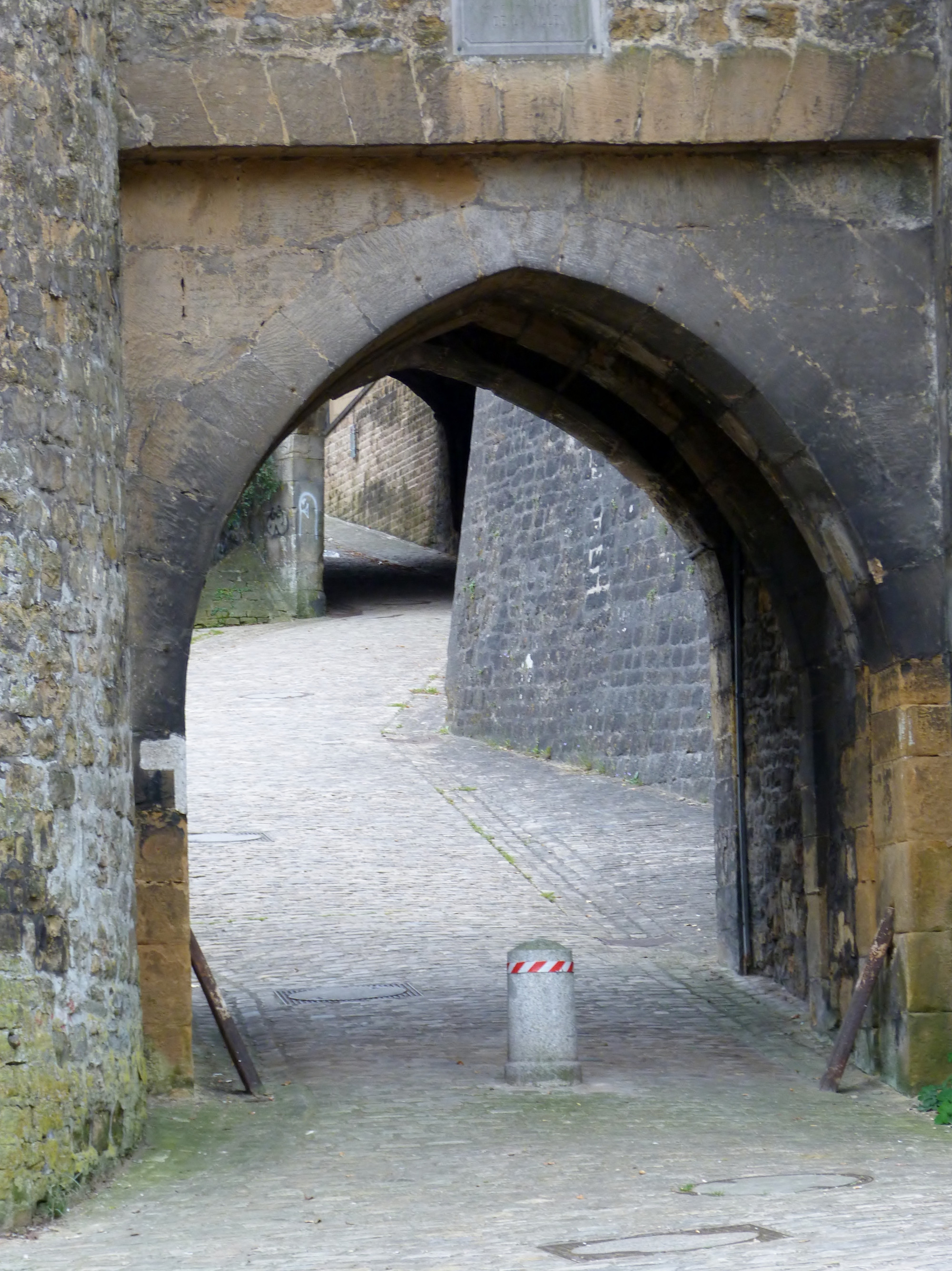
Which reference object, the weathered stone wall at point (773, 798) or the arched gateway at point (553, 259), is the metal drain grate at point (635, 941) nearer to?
the weathered stone wall at point (773, 798)

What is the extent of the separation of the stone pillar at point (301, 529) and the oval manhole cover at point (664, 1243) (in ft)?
64.2

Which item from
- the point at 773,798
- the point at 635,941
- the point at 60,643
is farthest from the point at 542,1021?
the point at 635,941

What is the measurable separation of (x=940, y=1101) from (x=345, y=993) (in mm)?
3232

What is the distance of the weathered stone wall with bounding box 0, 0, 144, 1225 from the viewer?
17.0 ft

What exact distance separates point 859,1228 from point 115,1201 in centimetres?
214

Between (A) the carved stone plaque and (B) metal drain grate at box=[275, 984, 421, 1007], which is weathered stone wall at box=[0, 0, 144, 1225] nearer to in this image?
(A) the carved stone plaque

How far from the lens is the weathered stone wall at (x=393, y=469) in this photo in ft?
93.7

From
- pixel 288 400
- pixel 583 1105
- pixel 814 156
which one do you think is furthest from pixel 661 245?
pixel 583 1105

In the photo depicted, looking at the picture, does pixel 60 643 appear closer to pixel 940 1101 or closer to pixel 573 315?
pixel 573 315

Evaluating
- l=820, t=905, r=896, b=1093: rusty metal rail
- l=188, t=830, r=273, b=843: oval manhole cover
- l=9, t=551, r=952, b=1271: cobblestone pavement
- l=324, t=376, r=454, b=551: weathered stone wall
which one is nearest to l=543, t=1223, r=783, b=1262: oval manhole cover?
l=9, t=551, r=952, b=1271: cobblestone pavement

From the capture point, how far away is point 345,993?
8695mm

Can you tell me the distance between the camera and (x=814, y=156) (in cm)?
683

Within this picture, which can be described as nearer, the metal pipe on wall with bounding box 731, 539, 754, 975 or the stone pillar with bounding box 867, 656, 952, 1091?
the stone pillar with bounding box 867, 656, 952, 1091

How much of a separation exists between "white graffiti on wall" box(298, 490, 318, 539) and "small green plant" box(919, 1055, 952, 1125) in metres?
18.0
